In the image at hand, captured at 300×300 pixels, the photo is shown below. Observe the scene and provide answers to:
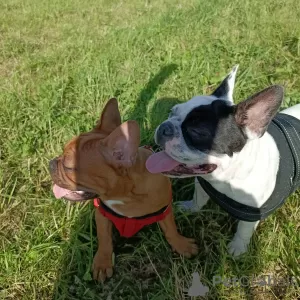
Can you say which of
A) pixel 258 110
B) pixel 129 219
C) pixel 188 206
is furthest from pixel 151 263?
pixel 258 110

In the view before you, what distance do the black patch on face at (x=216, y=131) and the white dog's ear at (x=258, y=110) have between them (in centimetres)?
4

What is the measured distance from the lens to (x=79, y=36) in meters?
4.80

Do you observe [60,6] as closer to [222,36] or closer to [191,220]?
[222,36]

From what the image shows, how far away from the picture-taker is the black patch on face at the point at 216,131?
6.08 ft

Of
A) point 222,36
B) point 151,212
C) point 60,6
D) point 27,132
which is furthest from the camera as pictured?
point 60,6

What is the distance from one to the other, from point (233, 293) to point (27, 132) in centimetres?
210

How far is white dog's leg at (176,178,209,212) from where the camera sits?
2.53 metres

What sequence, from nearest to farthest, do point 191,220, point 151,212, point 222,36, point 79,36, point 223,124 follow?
point 223,124, point 151,212, point 191,220, point 222,36, point 79,36

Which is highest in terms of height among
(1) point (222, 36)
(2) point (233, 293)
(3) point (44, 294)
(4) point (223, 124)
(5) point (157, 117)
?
(4) point (223, 124)

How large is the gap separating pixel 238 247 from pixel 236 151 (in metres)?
0.81

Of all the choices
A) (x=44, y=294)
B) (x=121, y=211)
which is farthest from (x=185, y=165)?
(x=44, y=294)

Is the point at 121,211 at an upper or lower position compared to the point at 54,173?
lower

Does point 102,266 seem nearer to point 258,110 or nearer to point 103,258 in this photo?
point 103,258

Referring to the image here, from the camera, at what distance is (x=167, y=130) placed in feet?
6.51
